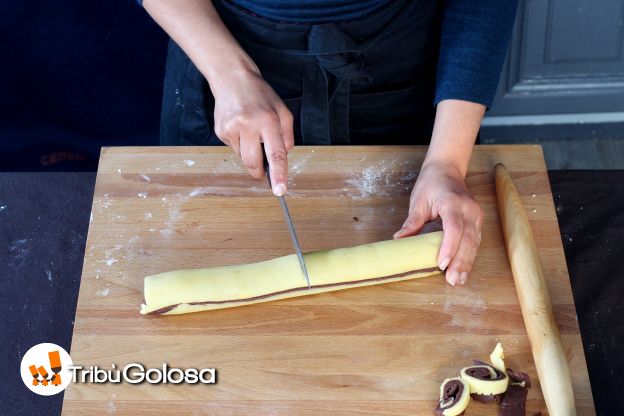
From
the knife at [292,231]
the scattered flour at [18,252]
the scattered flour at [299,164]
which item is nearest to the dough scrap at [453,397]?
the knife at [292,231]

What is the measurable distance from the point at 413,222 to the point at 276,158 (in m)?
0.27

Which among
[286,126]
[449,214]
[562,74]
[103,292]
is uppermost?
[286,126]

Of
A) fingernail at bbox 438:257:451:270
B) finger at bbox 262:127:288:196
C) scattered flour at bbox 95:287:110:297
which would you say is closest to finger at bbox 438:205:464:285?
fingernail at bbox 438:257:451:270

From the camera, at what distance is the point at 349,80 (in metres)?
1.46

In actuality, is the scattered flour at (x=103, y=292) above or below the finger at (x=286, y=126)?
below

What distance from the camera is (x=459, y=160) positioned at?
133 cm

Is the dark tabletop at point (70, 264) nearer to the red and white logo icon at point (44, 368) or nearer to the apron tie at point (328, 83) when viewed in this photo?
the red and white logo icon at point (44, 368)

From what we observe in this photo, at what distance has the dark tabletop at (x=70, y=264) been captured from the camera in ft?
4.16

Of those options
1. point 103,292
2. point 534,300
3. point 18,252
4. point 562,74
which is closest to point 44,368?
point 103,292

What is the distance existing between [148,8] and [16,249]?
1.73 ft

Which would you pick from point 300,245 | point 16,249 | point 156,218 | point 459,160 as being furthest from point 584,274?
point 16,249

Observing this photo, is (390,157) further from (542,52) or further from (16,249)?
(542,52)

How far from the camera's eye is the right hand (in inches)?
46.3

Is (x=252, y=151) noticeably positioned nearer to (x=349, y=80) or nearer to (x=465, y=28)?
(x=349, y=80)
